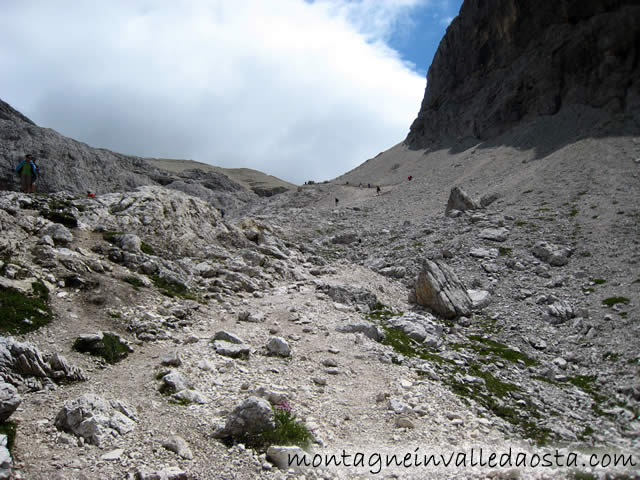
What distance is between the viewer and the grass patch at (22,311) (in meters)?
9.80

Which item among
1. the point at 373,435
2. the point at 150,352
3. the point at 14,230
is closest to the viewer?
the point at 373,435

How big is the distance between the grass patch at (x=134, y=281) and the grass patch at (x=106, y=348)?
415 centimetres

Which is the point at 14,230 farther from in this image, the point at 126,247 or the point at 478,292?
the point at 478,292

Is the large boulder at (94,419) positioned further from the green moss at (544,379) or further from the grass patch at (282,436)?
the green moss at (544,379)

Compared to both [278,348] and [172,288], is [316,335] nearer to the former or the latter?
[278,348]

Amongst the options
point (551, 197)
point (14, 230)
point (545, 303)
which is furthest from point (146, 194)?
point (551, 197)

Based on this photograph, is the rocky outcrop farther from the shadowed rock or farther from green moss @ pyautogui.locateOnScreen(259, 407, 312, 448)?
the shadowed rock

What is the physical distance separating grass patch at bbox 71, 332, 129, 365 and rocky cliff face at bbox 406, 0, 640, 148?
73.1 meters

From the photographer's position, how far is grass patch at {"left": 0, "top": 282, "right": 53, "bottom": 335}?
32.2ft

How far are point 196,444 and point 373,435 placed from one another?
408cm

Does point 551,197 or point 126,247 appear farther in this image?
point 551,197

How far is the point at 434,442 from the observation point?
926 cm

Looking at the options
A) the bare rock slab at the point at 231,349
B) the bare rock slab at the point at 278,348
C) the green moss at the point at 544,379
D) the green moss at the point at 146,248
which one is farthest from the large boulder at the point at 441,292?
the green moss at the point at 146,248

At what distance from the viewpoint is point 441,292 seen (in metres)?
20.9
